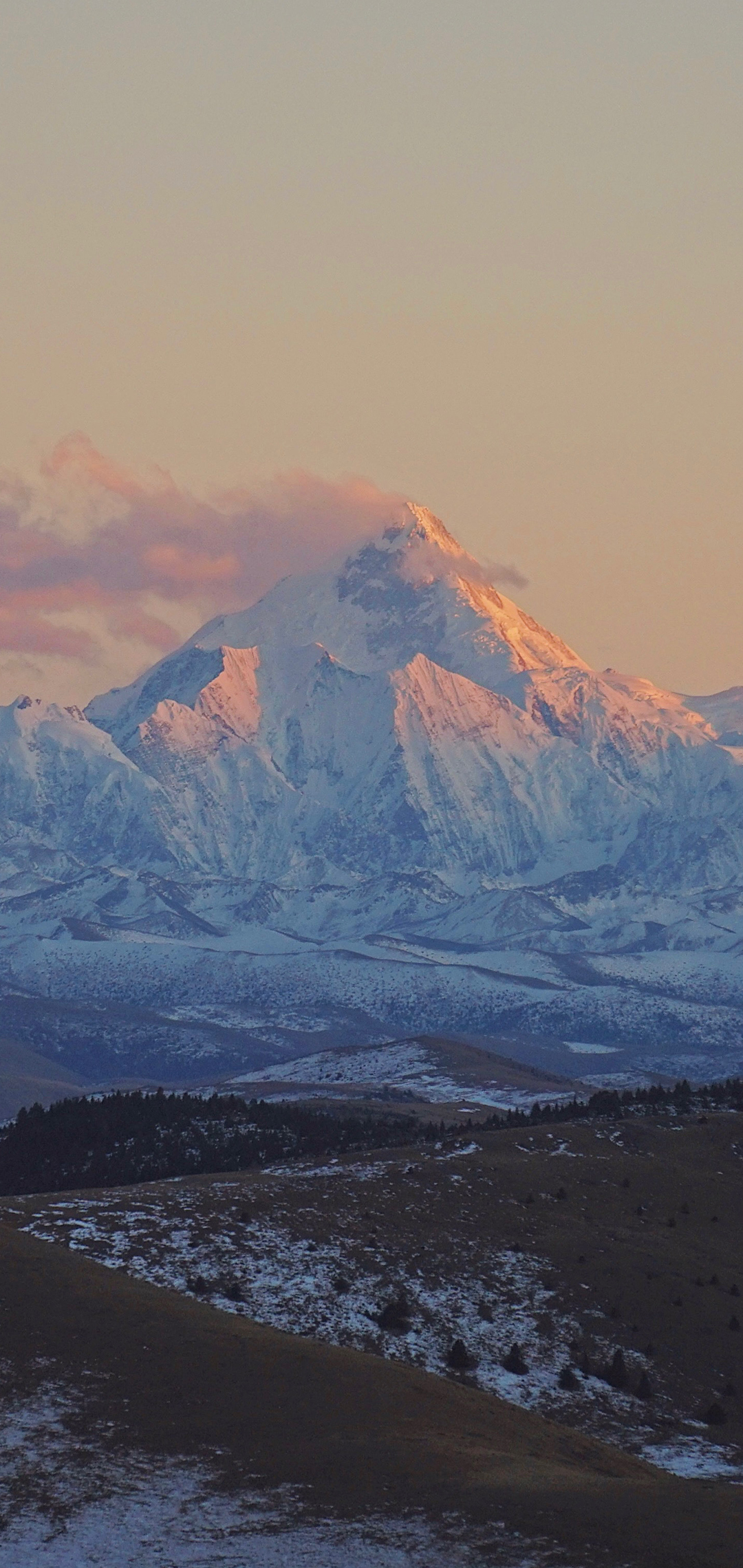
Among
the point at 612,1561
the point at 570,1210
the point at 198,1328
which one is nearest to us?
the point at 612,1561

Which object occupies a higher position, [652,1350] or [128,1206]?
[128,1206]

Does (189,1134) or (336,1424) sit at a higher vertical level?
(189,1134)

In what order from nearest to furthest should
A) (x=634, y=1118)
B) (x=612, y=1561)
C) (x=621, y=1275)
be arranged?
(x=612, y=1561)
(x=621, y=1275)
(x=634, y=1118)

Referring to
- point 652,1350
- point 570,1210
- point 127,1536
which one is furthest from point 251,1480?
point 570,1210

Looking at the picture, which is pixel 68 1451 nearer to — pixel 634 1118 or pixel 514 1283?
pixel 514 1283

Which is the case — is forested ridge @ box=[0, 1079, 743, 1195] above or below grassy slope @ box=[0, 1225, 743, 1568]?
above

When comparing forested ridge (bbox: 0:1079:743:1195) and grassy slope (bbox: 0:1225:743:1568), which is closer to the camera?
grassy slope (bbox: 0:1225:743:1568)

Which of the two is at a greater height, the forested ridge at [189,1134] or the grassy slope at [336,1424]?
the forested ridge at [189,1134]

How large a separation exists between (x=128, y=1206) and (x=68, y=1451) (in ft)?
112

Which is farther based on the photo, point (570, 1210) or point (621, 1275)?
point (570, 1210)

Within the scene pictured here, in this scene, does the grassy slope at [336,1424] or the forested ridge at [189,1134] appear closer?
the grassy slope at [336,1424]

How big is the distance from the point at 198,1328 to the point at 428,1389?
701 cm

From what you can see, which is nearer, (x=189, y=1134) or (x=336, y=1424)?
(x=336, y=1424)

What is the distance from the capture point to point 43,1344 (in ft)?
168
